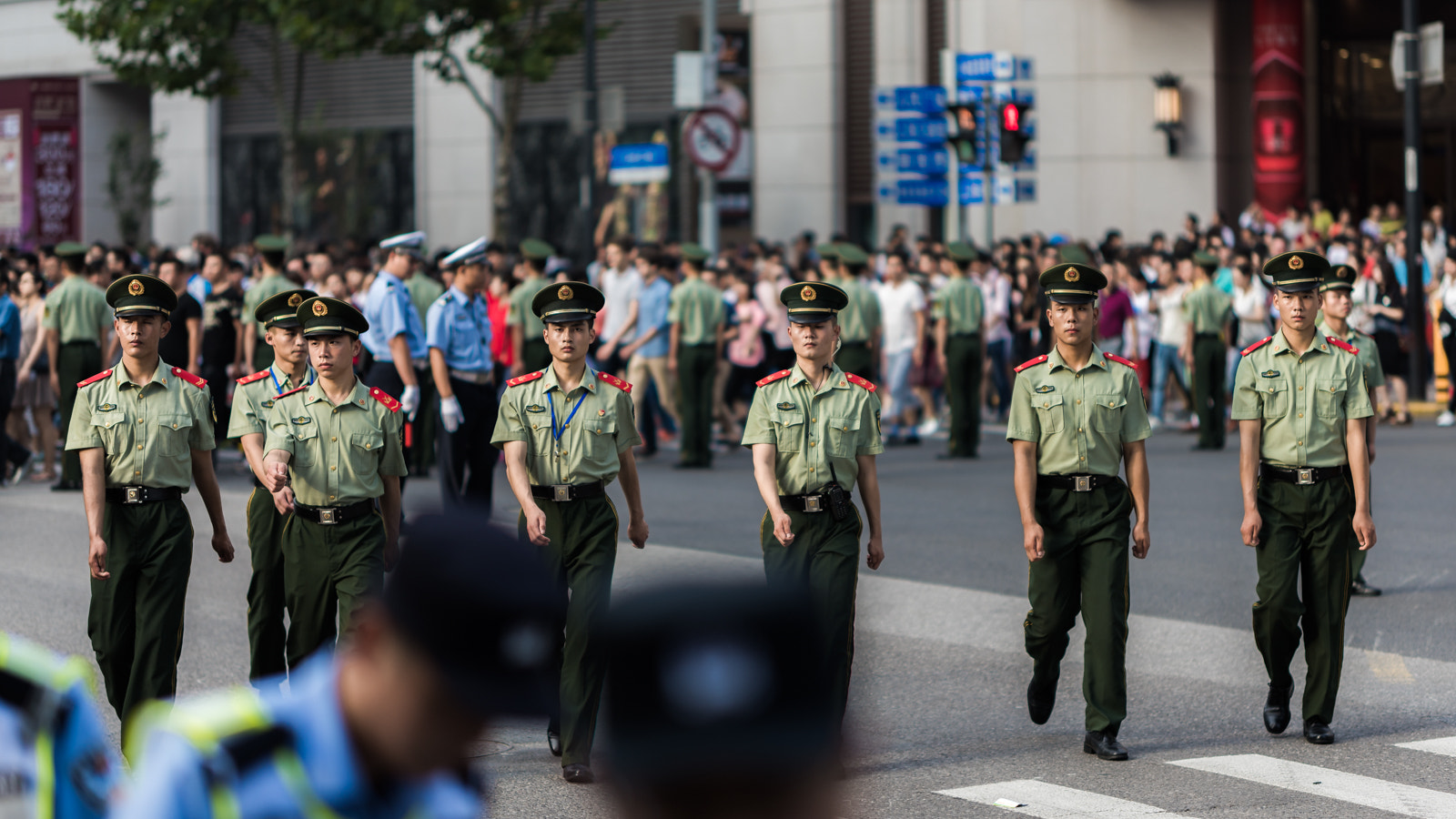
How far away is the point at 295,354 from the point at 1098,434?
3410 millimetres

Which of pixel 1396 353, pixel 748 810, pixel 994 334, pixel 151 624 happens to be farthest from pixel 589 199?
pixel 748 810

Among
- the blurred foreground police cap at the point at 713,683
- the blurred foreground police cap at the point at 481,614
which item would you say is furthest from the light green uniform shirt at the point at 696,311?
the blurred foreground police cap at the point at 713,683

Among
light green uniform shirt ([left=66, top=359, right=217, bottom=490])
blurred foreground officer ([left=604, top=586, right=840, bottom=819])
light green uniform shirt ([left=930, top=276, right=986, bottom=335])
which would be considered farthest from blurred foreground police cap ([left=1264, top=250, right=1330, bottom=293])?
light green uniform shirt ([left=930, top=276, right=986, bottom=335])

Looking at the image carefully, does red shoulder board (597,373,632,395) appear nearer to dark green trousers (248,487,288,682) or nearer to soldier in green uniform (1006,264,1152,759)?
dark green trousers (248,487,288,682)

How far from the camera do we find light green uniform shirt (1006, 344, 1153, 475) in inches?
283

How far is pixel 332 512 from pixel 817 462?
1.81m

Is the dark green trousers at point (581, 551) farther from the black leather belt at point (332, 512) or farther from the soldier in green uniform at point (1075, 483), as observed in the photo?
the soldier in green uniform at point (1075, 483)

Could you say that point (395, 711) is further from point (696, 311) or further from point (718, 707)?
point (696, 311)

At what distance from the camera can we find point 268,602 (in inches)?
279

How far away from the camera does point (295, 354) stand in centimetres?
801

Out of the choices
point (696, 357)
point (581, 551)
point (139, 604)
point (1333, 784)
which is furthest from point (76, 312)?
point (1333, 784)

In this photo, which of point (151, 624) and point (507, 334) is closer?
point (151, 624)

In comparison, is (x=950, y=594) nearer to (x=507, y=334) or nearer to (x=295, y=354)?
(x=295, y=354)

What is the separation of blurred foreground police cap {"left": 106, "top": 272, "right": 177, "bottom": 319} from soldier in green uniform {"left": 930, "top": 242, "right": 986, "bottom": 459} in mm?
10628
